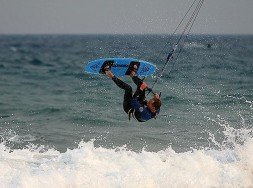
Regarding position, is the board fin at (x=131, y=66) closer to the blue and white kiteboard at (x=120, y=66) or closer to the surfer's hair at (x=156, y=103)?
the blue and white kiteboard at (x=120, y=66)

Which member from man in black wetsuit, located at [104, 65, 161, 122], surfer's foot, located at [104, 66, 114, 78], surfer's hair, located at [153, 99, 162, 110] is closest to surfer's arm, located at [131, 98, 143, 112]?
man in black wetsuit, located at [104, 65, 161, 122]

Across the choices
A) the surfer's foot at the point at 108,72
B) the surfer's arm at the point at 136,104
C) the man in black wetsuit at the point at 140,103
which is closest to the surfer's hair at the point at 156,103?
the man in black wetsuit at the point at 140,103

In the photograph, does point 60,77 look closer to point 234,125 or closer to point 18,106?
point 18,106

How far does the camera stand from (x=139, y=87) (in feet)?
35.8

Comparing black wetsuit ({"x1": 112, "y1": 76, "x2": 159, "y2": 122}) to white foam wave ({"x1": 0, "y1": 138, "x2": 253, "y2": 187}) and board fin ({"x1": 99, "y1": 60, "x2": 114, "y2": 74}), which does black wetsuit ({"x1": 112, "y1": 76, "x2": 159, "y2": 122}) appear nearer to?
board fin ({"x1": 99, "y1": 60, "x2": 114, "y2": 74})

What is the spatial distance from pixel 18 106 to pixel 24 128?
4467 millimetres

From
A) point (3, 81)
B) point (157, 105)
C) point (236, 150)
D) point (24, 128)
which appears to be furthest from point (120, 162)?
point (3, 81)

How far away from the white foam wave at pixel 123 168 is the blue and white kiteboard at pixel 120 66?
242 cm

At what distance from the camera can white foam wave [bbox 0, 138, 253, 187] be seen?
432 inches

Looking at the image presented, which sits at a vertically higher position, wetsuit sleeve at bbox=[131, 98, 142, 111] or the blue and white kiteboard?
the blue and white kiteboard

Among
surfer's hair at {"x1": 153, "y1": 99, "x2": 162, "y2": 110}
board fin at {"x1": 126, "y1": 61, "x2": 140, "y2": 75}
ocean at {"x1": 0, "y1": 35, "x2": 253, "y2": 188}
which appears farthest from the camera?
board fin at {"x1": 126, "y1": 61, "x2": 140, "y2": 75}

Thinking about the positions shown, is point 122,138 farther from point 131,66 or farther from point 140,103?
point 140,103

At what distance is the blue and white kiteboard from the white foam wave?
2.42 meters

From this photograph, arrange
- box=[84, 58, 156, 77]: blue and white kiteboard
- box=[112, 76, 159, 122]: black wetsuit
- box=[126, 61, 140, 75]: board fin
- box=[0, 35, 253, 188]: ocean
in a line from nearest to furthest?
box=[112, 76, 159, 122]: black wetsuit, box=[0, 35, 253, 188]: ocean, box=[84, 58, 156, 77]: blue and white kiteboard, box=[126, 61, 140, 75]: board fin
